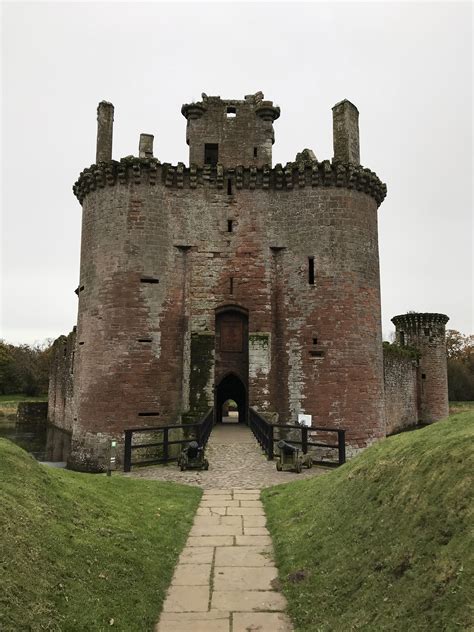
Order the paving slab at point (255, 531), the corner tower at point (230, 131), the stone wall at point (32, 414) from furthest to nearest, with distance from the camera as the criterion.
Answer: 1. the stone wall at point (32, 414)
2. the corner tower at point (230, 131)
3. the paving slab at point (255, 531)

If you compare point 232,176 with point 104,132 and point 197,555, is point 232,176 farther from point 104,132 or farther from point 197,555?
point 197,555

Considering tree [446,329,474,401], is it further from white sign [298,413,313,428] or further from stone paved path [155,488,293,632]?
stone paved path [155,488,293,632]

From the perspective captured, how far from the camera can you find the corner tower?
21.4 metres

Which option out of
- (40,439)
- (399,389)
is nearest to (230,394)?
(399,389)

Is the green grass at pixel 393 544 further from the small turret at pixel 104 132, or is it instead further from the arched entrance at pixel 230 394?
the arched entrance at pixel 230 394

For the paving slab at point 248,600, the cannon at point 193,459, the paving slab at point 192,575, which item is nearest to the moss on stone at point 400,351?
the cannon at point 193,459

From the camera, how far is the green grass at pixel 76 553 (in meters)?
4.29

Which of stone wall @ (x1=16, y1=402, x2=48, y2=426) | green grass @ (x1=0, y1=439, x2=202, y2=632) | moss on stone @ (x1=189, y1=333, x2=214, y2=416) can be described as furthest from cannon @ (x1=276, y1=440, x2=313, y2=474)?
stone wall @ (x1=16, y1=402, x2=48, y2=426)

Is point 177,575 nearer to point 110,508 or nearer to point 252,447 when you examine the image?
point 110,508

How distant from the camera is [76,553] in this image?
536 centimetres

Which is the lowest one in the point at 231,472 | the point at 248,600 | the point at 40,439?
the point at 40,439

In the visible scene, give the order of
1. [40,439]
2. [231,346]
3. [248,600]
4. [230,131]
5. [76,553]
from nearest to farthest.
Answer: [248,600]
[76,553]
[231,346]
[230,131]
[40,439]

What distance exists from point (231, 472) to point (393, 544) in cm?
714

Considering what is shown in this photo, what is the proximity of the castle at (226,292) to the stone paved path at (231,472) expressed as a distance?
3.79m
